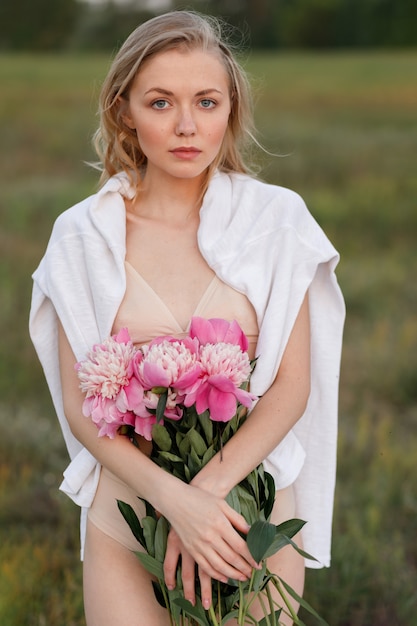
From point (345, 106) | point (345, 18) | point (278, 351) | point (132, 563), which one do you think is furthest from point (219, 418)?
point (345, 18)

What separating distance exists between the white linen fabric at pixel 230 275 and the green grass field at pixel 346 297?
0.55 metres

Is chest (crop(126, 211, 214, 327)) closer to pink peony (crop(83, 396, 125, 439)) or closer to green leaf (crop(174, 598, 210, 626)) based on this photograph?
pink peony (crop(83, 396, 125, 439))

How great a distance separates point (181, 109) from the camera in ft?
8.14

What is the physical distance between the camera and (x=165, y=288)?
2.60 meters

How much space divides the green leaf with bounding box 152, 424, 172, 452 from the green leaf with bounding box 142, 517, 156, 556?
0.18 meters

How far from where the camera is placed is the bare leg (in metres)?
2.48

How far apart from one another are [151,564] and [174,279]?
2.50 feet

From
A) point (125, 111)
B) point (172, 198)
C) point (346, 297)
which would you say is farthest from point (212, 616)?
point (346, 297)

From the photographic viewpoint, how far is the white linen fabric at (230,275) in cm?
257

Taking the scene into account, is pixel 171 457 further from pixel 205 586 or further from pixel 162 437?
pixel 205 586

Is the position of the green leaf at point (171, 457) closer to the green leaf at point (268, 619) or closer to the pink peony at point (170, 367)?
the pink peony at point (170, 367)

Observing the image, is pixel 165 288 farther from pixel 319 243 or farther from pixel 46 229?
pixel 46 229

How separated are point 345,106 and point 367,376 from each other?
340 inches

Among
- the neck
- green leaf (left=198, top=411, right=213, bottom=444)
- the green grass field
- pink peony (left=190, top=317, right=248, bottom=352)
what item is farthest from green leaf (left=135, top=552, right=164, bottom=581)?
the green grass field
